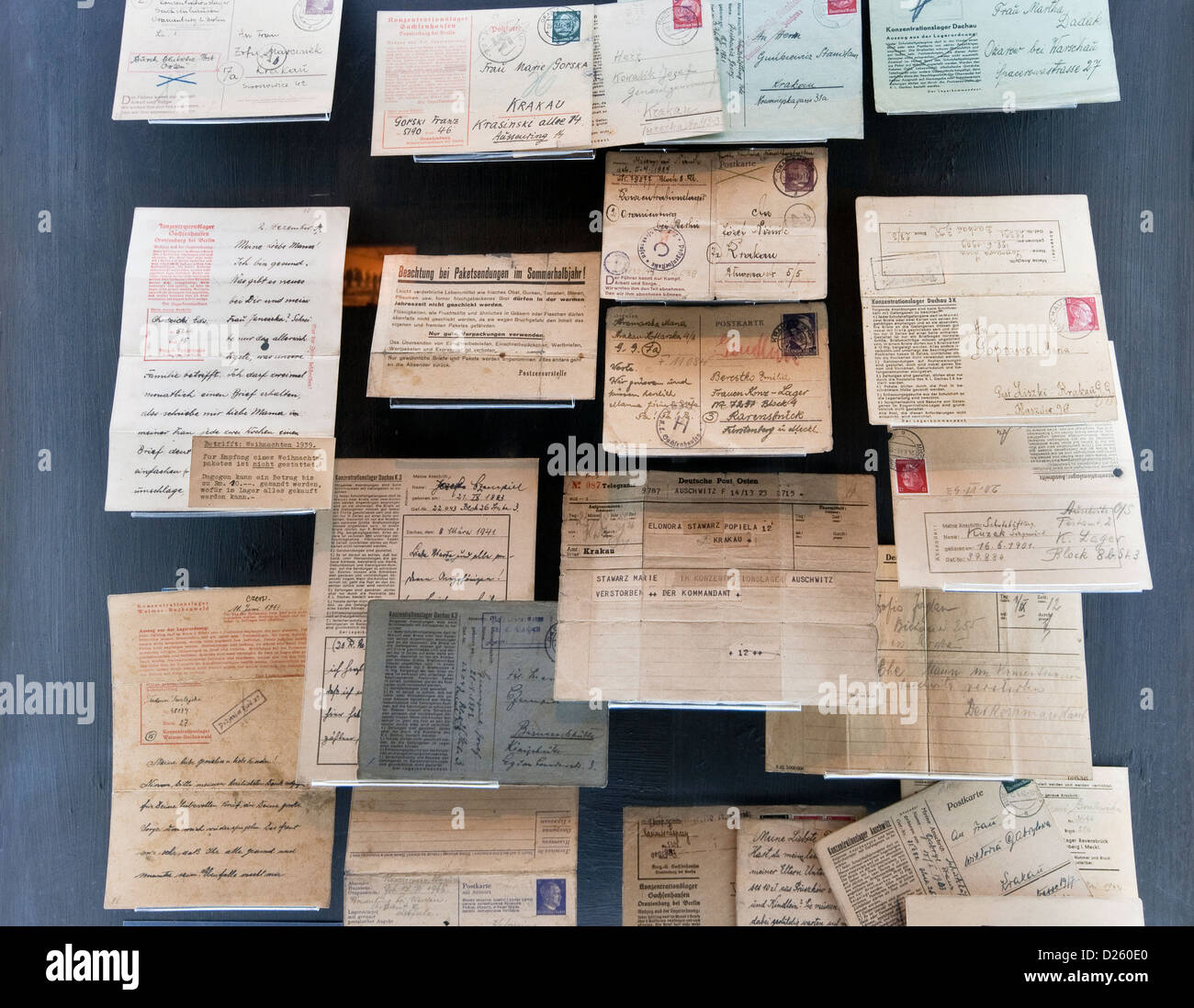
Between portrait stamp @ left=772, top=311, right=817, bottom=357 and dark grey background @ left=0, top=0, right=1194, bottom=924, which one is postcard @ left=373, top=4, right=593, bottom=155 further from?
portrait stamp @ left=772, top=311, right=817, bottom=357

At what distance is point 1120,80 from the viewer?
1.21 m

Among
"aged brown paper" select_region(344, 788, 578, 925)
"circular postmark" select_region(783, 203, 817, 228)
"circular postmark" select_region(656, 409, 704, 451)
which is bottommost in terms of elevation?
"aged brown paper" select_region(344, 788, 578, 925)

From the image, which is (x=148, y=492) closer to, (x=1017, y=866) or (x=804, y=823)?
(x=804, y=823)

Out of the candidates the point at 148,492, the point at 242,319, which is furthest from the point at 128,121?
the point at 148,492

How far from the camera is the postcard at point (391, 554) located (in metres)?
1.18

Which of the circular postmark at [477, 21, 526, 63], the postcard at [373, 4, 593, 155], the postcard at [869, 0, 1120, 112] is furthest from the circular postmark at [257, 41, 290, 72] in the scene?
the postcard at [869, 0, 1120, 112]

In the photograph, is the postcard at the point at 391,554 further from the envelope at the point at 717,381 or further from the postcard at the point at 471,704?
the envelope at the point at 717,381

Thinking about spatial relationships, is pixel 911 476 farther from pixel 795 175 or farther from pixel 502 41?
pixel 502 41

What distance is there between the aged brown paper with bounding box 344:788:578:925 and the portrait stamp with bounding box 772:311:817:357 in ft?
2.02

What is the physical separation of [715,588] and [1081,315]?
531 mm

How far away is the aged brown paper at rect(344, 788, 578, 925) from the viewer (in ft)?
3.88

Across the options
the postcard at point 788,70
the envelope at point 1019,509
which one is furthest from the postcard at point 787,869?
the postcard at point 788,70

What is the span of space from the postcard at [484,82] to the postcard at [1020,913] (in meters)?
1.02

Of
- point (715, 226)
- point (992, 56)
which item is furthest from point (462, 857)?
point (992, 56)
